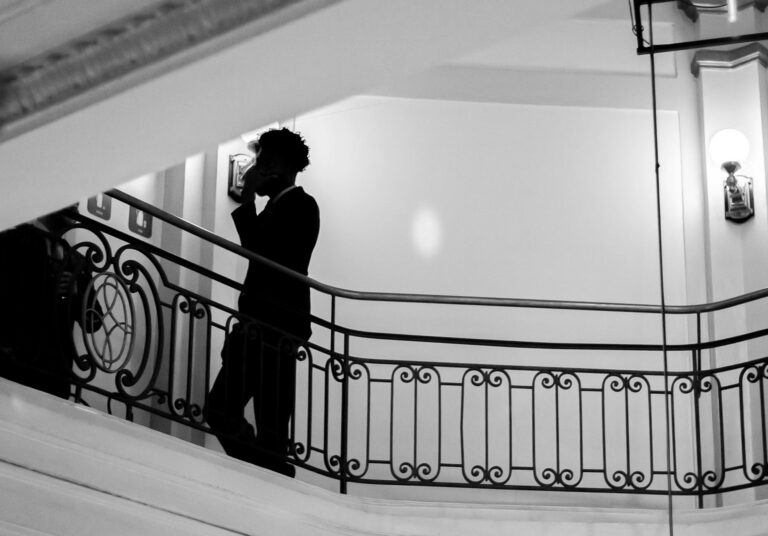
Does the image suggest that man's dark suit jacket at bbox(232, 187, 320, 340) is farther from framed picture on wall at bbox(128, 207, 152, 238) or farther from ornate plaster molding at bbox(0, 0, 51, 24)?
ornate plaster molding at bbox(0, 0, 51, 24)

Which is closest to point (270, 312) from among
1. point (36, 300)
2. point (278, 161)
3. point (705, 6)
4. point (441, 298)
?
point (278, 161)

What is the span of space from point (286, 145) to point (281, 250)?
0.63 meters

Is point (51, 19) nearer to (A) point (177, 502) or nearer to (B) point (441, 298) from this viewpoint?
(A) point (177, 502)

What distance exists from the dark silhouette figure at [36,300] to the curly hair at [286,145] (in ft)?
5.99

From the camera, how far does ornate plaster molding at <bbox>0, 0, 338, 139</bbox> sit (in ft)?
9.70

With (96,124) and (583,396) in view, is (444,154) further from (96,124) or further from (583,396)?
(96,124)

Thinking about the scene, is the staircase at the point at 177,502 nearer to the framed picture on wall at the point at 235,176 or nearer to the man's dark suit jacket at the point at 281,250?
the man's dark suit jacket at the point at 281,250

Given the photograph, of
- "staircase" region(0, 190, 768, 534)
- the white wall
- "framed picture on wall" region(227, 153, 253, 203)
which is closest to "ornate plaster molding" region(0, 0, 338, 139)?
"staircase" region(0, 190, 768, 534)

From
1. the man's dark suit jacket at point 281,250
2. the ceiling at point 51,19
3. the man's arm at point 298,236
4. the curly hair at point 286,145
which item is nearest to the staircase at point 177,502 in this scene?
the man's dark suit jacket at point 281,250

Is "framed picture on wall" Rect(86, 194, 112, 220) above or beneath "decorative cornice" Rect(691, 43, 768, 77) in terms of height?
beneath

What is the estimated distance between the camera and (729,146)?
9555mm

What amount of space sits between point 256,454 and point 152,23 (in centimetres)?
466

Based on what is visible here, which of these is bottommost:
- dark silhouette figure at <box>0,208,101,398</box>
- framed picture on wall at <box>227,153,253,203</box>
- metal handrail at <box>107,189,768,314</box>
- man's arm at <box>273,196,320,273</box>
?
dark silhouette figure at <box>0,208,101,398</box>

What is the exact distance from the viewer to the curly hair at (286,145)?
7953 mm
